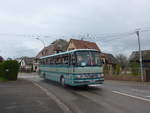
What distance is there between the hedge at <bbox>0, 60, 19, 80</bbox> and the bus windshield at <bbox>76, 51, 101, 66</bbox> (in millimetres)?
13388

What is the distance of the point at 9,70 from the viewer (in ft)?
Result: 80.3

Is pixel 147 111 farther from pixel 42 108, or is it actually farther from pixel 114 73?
pixel 114 73

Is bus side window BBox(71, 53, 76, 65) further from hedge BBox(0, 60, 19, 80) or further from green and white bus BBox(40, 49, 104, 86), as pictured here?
hedge BBox(0, 60, 19, 80)

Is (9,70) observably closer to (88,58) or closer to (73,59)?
(73,59)

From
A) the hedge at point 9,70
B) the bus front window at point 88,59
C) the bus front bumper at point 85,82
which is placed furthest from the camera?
the hedge at point 9,70

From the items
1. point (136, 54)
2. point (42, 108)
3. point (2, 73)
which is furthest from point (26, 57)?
point (42, 108)

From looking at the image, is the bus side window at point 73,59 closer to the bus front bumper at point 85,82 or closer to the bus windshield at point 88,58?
the bus windshield at point 88,58

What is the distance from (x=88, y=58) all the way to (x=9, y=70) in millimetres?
13939

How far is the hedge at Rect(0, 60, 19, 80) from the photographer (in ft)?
79.9

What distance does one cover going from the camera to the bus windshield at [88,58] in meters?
14.0

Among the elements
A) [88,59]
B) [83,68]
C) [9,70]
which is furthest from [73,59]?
[9,70]

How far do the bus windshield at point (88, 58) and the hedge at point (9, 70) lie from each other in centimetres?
1339

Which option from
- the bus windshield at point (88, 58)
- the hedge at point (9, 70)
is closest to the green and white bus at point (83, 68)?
the bus windshield at point (88, 58)

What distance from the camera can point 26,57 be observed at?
323 ft
